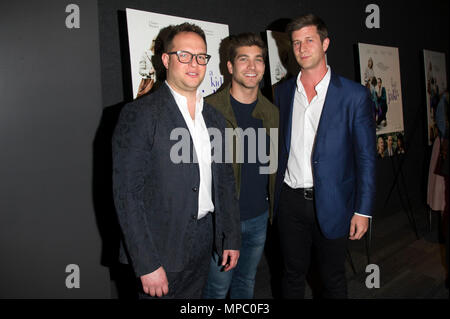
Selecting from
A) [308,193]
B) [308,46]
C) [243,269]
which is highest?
[308,46]

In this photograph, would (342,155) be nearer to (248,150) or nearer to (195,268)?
(248,150)

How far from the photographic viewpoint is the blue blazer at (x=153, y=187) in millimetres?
1356

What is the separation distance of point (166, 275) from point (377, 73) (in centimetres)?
355

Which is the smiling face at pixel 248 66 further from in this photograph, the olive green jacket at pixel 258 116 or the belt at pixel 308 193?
the belt at pixel 308 193

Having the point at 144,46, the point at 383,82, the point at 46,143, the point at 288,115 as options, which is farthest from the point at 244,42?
the point at 383,82

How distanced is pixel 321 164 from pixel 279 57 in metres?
1.34

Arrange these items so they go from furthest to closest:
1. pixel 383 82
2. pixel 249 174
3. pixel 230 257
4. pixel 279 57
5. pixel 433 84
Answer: pixel 433 84 < pixel 383 82 < pixel 279 57 < pixel 249 174 < pixel 230 257

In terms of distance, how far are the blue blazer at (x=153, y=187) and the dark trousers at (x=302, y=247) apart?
65 centimetres

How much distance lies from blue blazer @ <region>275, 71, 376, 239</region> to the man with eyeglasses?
2.04 feet

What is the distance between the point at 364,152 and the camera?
182cm

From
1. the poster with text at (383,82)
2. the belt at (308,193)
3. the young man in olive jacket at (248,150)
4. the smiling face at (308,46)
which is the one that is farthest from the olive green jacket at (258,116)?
the poster with text at (383,82)

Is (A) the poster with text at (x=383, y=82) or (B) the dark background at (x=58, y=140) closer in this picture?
(B) the dark background at (x=58, y=140)

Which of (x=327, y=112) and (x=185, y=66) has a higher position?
(x=185, y=66)
